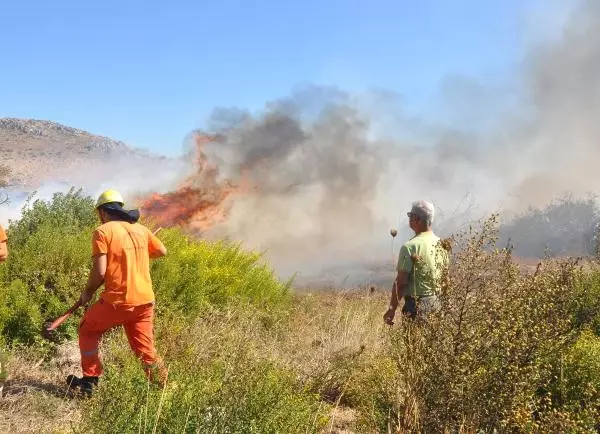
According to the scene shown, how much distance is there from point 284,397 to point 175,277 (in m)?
4.08

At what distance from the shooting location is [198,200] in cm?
2066

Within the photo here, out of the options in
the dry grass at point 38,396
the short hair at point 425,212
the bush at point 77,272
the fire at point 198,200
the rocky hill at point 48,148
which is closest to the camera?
the dry grass at point 38,396

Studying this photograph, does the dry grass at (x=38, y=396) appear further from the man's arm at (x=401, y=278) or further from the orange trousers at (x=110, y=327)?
the man's arm at (x=401, y=278)

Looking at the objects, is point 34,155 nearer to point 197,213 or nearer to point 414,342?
point 197,213

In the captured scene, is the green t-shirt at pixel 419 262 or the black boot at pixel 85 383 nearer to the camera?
the black boot at pixel 85 383

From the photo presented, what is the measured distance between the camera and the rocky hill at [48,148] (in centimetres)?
7069

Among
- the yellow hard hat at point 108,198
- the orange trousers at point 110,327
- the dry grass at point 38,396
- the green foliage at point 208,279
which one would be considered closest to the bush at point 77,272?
the green foliage at point 208,279

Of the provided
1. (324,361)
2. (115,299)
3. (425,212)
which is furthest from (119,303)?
(425,212)

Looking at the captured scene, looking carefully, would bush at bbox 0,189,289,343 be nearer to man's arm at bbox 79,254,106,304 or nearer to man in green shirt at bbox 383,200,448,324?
man's arm at bbox 79,254,106,304

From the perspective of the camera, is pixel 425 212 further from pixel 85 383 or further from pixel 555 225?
pixel 555 225

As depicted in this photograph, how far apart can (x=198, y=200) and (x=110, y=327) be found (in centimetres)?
1592

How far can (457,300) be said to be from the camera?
368 cm

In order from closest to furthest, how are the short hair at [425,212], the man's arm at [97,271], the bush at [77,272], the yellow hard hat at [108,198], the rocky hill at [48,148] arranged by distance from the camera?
the man's arm at [97,271]
the yellow hard hat at [108,198]
the short hair at [425,212]
the bush at [77,272]
the rocky hill at [48,148]

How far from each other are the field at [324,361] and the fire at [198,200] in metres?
10.4
